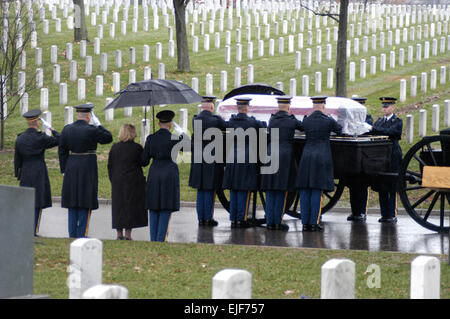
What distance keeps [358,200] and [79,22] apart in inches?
749

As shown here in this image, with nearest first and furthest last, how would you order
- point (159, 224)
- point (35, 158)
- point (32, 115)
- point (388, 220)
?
1. point (159, 224)
2. point (32, 115)
3. point (35, 158)
4. point (388, 220)

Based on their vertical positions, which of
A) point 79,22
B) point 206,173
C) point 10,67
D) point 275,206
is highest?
point 79,22

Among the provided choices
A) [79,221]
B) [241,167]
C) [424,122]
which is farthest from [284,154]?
[424,122]

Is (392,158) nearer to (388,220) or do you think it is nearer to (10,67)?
(388,220)

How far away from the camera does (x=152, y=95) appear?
11.6 metres

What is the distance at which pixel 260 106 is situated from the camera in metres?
13.4

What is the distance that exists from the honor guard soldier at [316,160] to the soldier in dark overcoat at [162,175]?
1.88 metres

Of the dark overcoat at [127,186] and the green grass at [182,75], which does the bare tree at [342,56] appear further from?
the dark overcoat at [127,186]

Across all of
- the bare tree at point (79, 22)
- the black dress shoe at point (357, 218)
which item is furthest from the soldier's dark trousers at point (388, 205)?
the bare tree at point (79, 22)

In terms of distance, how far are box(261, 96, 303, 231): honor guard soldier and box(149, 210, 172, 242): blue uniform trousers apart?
1932mm

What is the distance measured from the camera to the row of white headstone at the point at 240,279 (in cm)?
498

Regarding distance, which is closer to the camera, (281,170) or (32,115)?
(32,115)

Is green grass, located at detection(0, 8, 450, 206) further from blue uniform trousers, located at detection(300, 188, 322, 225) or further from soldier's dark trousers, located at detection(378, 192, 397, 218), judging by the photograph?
blue uniform trousers, located at detection(300, 188, 322, 225)
